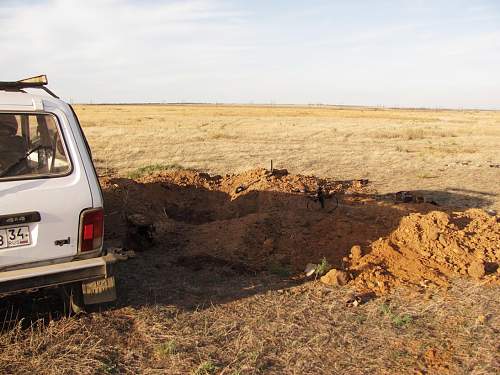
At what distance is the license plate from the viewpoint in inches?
134

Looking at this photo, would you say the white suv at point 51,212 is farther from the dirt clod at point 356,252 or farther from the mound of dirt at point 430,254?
the dirt clod at point 356,252

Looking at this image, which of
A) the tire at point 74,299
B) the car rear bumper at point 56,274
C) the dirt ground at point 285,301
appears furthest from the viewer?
the tire at point 74,299

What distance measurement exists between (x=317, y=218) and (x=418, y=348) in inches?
143

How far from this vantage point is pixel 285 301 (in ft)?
15.8

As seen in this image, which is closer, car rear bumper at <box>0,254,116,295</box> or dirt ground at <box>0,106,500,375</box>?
car rear bumper at <box>0,254,116,295</box>

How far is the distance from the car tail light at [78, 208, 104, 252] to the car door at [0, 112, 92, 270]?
4cm

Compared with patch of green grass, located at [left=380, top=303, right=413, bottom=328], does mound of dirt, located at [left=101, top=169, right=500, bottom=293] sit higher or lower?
higher

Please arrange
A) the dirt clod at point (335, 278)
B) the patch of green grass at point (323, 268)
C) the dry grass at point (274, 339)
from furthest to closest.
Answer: the patch of green grass at point (323, 268) → the dirt clod at point (335, 278) → the dry grass at point (274, 339)

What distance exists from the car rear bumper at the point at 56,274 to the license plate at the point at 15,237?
20 centimetres

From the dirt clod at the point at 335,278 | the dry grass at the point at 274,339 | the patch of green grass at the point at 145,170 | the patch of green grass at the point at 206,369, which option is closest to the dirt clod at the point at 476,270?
the dry grass at the point at 274,339

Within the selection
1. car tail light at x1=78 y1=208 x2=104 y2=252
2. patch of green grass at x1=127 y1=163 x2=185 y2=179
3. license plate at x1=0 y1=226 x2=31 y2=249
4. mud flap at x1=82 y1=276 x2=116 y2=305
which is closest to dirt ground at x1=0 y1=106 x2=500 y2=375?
mud flap at x1=82 y1=276 x2=116 y2=305

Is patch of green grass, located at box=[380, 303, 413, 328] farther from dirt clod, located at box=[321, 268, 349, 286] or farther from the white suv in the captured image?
the white suv

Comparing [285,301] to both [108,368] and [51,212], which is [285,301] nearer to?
[108,368]

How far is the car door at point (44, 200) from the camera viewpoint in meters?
3.43
